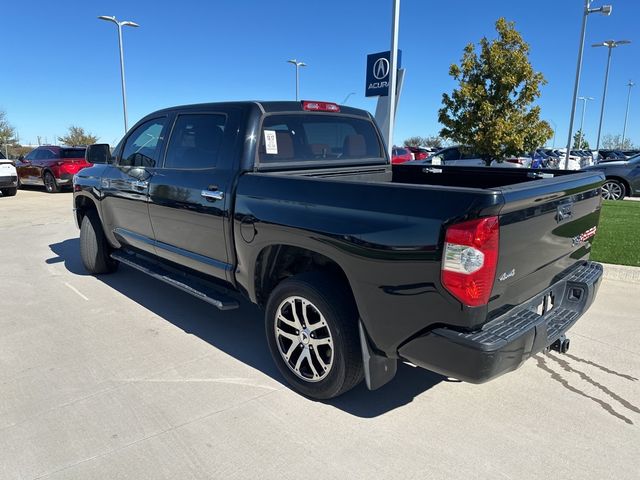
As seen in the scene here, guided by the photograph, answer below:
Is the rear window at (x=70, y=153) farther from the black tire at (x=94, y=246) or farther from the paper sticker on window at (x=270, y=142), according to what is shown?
the paper sticker on window at (x=270, y=142)

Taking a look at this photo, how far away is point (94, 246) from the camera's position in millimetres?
5734

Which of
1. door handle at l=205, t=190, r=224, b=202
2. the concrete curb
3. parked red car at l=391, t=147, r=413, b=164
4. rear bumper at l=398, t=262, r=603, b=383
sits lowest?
the concrete curb

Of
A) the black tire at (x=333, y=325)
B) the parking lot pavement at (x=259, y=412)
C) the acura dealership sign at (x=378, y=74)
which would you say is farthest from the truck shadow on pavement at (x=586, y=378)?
the acura dealership sign at (x=378, y=74)

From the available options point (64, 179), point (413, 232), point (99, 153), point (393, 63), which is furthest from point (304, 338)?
point (64, 179)

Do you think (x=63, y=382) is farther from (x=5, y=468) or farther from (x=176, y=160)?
(x=176, y=160)

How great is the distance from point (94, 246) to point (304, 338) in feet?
12.5

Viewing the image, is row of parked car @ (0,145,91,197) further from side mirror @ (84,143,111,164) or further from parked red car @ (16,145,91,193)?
side mirror @ (84,143,111,164)

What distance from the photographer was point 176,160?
13.6 feet

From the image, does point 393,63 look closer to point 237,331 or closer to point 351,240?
point 237,331

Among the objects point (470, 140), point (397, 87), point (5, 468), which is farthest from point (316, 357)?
point (470, 140)

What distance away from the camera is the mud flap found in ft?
8.72

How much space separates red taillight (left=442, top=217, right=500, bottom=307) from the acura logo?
8822mm

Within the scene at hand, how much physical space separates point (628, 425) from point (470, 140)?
1311 centimetres

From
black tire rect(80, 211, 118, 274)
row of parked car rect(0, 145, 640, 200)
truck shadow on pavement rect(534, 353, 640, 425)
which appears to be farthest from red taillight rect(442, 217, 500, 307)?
row of parked car rect(0, 145, 640, 200)
